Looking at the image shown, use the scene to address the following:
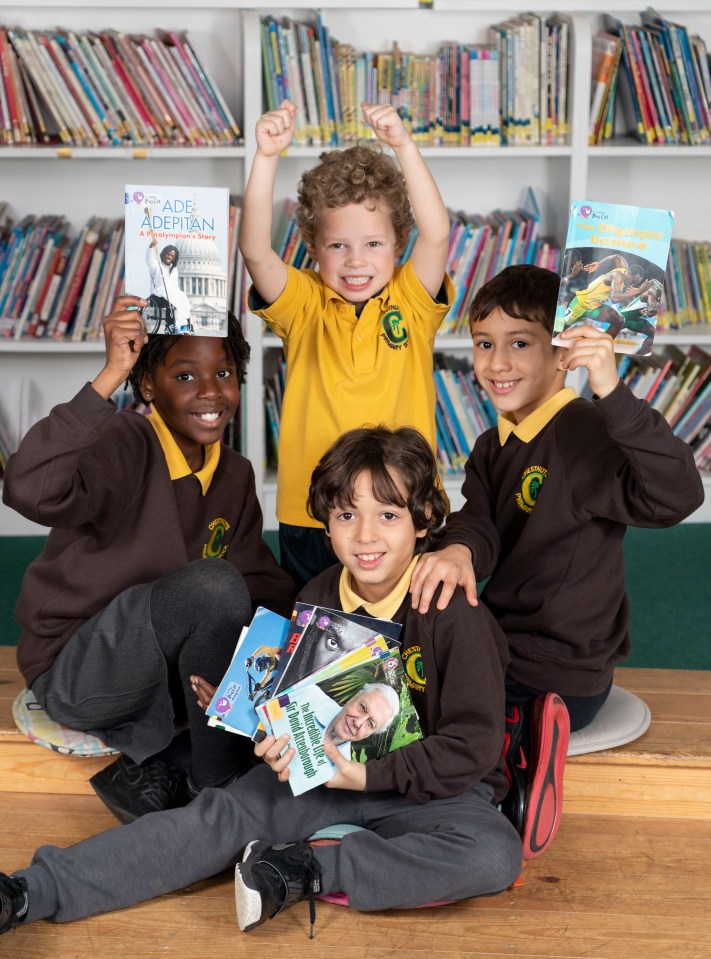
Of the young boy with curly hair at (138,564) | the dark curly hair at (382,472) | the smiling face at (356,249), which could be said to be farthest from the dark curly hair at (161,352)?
the dark curly hair at (382,472)

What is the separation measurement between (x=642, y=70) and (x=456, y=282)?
843 mm

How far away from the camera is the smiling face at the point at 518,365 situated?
212 centimetres

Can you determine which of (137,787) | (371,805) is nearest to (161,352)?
(137,787)

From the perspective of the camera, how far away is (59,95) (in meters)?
3.39

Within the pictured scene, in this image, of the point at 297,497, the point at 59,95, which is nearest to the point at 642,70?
the point at 59,95

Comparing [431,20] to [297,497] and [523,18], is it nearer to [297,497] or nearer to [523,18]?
[523,18]

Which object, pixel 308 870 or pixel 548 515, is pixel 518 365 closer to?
pixel 548 515

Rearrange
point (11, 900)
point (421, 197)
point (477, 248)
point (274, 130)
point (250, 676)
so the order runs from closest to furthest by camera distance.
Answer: point (11, 900), point (250, 676), point (274, 130), point (421, 197), point (477, 248)

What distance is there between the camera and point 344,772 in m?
1.79

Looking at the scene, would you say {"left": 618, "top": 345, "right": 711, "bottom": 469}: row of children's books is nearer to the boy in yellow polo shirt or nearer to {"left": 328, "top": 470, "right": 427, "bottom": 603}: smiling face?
the boy in yellow polo shirt

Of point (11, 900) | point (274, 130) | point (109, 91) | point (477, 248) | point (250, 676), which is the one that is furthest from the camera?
point (477, 248)

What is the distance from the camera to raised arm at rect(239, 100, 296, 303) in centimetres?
211

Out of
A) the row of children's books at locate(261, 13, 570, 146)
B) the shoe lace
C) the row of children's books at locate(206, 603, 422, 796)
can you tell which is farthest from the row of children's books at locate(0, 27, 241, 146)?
the shoe lace

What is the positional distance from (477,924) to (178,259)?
119 centimetres
